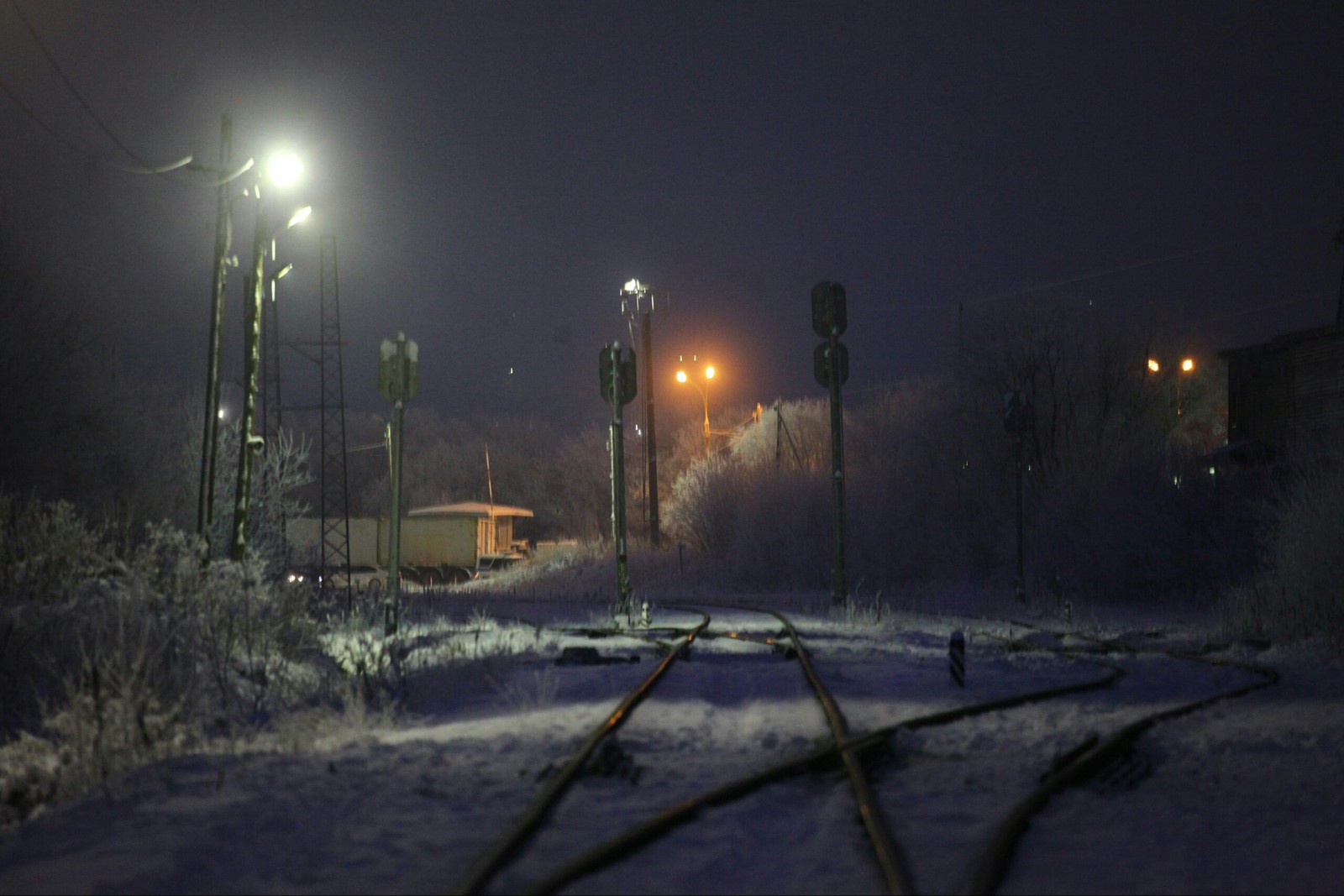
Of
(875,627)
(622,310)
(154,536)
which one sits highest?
(622,310)

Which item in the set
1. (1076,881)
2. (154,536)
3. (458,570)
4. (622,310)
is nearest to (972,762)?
(1076,881)

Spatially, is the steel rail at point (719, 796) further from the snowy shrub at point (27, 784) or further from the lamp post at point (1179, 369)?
the lamp post at point (1179, 369)

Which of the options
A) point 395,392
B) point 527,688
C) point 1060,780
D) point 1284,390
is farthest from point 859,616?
point 1284,390

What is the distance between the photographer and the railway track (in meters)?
4.79

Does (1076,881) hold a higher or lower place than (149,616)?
lower

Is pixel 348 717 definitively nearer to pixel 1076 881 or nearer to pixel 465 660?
pixel 465 660

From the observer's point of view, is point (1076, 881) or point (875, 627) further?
point (875, 627)

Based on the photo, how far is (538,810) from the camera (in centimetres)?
582

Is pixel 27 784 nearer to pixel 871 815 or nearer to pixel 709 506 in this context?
pixel 871 815

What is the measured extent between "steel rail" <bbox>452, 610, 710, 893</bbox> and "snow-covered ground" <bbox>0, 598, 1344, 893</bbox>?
3.5 inches

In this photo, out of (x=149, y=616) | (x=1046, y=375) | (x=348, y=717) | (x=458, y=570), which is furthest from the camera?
(x=458, y=570)

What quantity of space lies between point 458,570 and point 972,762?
5425 centimetres

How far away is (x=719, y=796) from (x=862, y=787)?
78cm

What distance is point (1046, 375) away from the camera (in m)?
49.8
